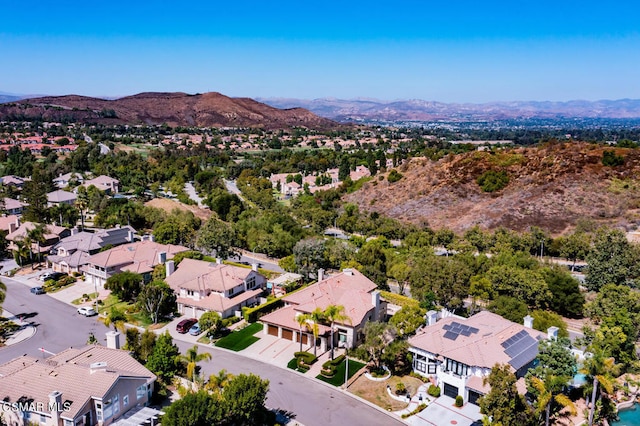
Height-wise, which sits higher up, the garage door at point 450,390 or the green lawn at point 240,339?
the garage door at point 450,390

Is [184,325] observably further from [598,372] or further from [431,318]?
[598,372]

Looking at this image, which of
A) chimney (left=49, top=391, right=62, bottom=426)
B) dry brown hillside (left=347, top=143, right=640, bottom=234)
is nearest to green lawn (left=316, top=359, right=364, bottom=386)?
chimney (left=49, top=391, right=62, bottom=426)

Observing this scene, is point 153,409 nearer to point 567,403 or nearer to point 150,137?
point 567,403

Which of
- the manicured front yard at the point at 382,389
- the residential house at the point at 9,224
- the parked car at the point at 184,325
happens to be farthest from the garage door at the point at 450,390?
the residential house at the point at 9,224

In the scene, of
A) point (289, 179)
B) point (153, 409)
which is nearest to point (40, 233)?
point (153, 409)

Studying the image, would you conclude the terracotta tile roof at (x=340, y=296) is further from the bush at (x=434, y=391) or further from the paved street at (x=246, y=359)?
the bush at (x=434, y=391)


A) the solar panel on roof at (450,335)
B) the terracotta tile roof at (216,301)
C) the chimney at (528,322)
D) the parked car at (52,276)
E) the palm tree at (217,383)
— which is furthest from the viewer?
the parked car at (52,276)

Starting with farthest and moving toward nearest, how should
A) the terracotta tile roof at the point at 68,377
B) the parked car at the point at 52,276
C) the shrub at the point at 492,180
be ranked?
the shrub at the point at 492,180, the parked car at the point at 52,276, the terracotta tile roof at the point at 68,377
